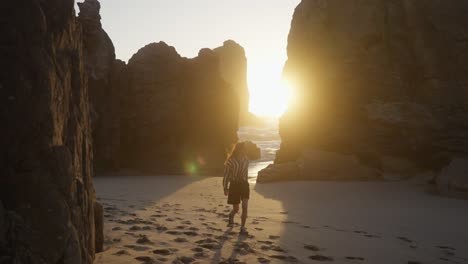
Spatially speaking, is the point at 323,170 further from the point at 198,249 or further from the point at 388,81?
the point at 198,249

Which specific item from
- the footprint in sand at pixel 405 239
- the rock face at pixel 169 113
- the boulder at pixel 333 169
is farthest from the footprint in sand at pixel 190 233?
the rock face at pixel 169 113

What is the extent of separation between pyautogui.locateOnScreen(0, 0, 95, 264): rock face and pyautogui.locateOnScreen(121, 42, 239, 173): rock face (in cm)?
1988

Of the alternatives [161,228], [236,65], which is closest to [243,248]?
[161,228]

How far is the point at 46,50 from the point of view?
10.1 feet

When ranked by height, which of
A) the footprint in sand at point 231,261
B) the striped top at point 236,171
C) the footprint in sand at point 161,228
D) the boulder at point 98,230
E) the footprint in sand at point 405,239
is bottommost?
the footprint in sand at point 405,239

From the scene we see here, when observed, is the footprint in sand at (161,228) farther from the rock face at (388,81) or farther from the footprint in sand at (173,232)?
the rock face at (388,81)

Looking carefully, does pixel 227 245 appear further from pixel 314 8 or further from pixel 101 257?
pixel 314 8

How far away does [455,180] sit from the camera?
11.8 m

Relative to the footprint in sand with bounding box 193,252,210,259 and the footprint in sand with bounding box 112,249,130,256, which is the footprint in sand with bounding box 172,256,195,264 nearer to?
the footprint in sand with bounding box 193,252,210,259

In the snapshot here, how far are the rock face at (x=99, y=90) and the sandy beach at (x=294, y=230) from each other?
10.2 meters

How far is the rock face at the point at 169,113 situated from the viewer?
22922 mm

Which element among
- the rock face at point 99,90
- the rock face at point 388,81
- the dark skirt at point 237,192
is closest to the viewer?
the dark skirt at point 237,192

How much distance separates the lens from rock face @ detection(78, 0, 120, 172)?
20750 millimetres

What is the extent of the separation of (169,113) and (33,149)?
20477 millimetres
